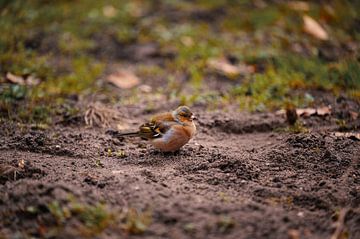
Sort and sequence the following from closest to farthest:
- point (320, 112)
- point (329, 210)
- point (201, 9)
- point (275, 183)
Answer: point (329, 210) → point (275, 183) → point (320, 112) → point (201, 9)

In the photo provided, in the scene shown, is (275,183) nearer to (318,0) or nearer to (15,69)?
(15,69)

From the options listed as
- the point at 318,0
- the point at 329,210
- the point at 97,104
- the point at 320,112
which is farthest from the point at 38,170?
the point at 318,0

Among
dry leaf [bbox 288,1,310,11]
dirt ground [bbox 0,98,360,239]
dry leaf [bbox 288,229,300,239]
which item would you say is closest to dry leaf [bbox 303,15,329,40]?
dry leaf [bbox 288,1,310,11]

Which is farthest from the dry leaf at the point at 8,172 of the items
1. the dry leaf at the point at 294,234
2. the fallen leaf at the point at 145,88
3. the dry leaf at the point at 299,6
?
the dry leaf at the point at 299,6

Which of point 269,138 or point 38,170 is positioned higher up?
point 38,170

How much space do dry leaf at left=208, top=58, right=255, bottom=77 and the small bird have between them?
2.59m

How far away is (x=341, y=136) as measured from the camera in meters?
5.19

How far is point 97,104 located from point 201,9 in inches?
172

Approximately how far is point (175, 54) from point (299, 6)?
308cm

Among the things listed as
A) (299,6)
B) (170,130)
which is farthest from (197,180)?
(299,6)

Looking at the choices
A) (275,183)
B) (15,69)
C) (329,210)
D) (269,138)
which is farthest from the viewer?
(15,69)

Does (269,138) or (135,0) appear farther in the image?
(135,0)

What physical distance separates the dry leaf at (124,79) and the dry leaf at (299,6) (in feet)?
12.9

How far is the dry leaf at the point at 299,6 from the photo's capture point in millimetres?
Answer: 9283
